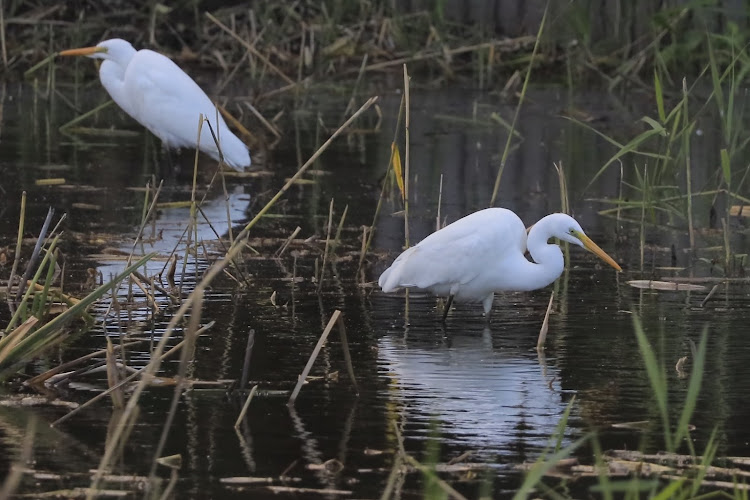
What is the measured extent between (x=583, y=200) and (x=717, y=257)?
68.7 inches

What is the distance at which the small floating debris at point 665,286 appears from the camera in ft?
20.2

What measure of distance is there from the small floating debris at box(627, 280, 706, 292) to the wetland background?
1.0 inches

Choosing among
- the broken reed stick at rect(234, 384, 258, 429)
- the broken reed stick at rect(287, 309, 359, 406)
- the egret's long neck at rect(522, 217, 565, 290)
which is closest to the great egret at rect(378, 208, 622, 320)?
the egret's long neck at rect(522, 217, 565, 290)

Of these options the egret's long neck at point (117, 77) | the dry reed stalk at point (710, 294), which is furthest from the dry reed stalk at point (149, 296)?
the egret's long neck at point (117, 77)

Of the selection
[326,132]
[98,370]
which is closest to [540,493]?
[98,370]

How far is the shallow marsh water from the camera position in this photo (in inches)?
150

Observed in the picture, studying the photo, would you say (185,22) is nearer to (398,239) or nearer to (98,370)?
(398,239)

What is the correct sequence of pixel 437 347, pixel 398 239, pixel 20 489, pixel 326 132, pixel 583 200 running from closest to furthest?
pixel 20 489 < pixel 437 347 < pixel 398 239 < pixel 583 200 < pixel 326 132

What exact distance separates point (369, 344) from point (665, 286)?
5.40 feet

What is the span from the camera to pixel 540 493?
11.6 feet

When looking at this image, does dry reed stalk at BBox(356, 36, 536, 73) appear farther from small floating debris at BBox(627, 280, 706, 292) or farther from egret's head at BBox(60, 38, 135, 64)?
small floating debris at BBox(627, 280, 706, 292)

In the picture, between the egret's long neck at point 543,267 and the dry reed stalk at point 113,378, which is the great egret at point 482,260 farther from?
the dry reed stalk at point 113,378

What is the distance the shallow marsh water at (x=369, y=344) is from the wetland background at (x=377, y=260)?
2 centimetres

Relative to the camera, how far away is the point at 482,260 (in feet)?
18.3
